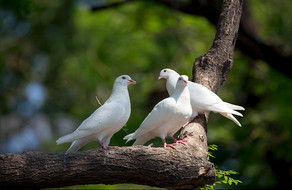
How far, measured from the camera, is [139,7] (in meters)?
15.7

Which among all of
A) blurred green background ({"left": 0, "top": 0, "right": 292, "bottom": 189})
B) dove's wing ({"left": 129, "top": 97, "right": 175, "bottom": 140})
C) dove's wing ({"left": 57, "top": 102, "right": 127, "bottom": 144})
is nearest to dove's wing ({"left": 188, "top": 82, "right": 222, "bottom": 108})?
dove's wing ({"left": 129, "top": 97, "right": 175, "bottom": 140})

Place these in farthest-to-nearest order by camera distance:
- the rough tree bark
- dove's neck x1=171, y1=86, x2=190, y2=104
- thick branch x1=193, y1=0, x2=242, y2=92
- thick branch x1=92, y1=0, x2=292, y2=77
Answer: thick branch x1=92, y1=0, x2=292, y2=77
thick branch x1=193, y1=0, x2=242, y2=92
dove's neck x1=171, y1=86, x2=190, y2=104
the rough tree bark

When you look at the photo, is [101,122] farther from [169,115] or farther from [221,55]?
[221,55]

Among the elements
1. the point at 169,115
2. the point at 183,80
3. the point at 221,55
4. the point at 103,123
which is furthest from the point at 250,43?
the point at 103,123

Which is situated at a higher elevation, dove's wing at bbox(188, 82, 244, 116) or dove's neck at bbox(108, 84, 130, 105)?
dove's neck at bbox(108, 84, 130, 105)

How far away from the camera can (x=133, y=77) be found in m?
15.6

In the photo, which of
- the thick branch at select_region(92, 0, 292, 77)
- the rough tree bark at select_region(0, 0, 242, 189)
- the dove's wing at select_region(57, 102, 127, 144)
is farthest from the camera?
the thick branch at select_region(92, 0, 292, 77)

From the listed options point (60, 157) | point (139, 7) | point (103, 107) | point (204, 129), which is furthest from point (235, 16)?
point (139, 7)

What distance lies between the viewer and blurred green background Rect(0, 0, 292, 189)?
1374 cm

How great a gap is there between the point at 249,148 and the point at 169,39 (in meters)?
4.27

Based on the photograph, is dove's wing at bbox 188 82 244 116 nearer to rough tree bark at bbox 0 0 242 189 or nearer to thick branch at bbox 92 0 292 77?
rough tree bark at bbox 0 0 242 189

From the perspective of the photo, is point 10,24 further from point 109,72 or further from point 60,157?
point 60,157

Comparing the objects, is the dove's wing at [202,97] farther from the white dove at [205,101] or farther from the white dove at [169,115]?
the white dove at [169,115]

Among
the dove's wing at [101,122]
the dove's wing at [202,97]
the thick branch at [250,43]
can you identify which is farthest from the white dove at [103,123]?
the thick branch at [250,43]
